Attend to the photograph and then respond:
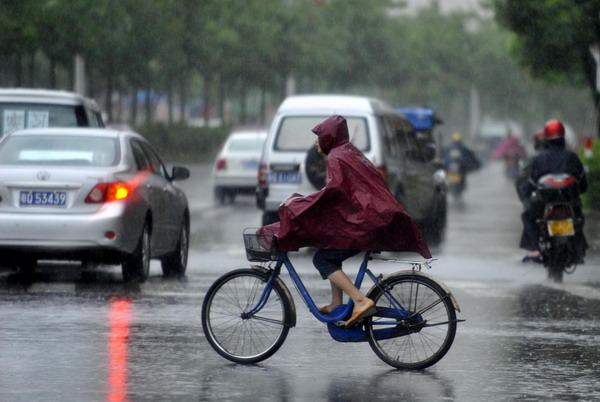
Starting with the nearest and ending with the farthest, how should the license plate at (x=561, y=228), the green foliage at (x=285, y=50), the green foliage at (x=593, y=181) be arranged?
the license plate at (x=561, y=228) < the green foliage at (x=593, y=181) < the green foliage at (x=285, y=50)

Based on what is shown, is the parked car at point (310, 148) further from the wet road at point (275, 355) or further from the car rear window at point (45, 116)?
the wet road at point (275, 355)

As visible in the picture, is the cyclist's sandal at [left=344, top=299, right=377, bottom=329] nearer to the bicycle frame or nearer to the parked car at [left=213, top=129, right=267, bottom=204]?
the bicycle frame

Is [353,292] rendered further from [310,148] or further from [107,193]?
[310,148]

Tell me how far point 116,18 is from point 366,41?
1342 inches

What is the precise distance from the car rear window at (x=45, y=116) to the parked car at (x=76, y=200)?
335 centimetres

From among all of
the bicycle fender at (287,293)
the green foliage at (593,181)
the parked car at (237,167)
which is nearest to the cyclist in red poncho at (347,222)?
the bicycle fender at (287,293)

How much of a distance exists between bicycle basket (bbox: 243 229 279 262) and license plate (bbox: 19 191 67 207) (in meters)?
4.65

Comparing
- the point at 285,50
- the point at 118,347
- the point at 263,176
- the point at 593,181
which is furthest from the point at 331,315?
the point at 285,50

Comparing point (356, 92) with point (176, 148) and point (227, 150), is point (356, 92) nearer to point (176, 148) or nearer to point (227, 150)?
point (176, 148)

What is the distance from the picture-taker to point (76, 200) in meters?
14.0

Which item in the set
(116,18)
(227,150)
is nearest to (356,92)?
(116,18)

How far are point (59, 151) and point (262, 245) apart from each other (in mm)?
5262

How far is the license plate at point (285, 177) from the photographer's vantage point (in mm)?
19375

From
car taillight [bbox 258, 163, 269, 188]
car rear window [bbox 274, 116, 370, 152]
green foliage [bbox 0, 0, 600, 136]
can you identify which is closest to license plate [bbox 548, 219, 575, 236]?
car rear window [bbox 274, 116, 370, 152]
